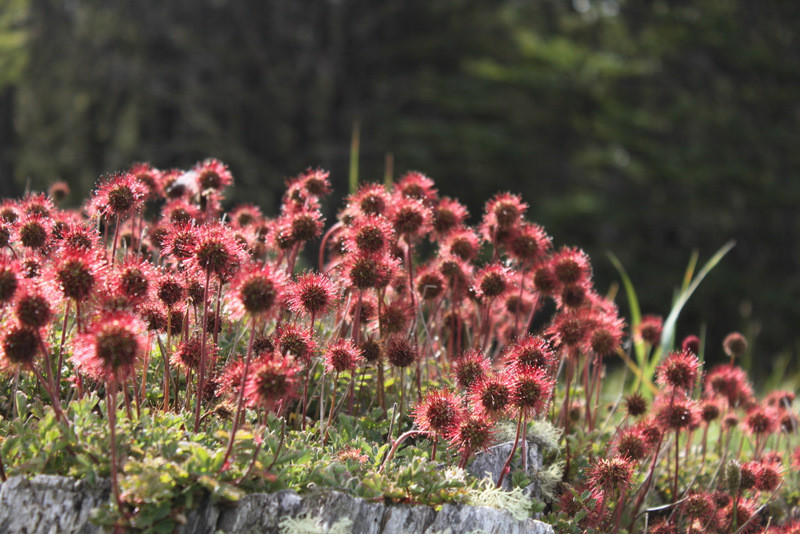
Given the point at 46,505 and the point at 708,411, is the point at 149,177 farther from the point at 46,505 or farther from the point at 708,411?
the point at 708,411

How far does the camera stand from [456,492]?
254 centimetres

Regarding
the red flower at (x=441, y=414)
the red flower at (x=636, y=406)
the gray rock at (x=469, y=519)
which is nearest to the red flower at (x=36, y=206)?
the red flower at (x=441, y=414)

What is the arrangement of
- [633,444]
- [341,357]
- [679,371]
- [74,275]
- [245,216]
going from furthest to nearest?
[245,216] → [633,444] → [679,371] → [341,357] → [74,275]

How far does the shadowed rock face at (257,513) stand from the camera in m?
2.29

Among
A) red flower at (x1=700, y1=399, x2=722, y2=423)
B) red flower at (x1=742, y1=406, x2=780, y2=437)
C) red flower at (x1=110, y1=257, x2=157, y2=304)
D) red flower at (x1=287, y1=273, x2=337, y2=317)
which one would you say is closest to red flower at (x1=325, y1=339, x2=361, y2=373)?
red flower at (x1=287, y1=273, x2=337, y2=317)

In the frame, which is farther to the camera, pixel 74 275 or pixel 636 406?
pixel 636 406

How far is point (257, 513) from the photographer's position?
7.82 ft


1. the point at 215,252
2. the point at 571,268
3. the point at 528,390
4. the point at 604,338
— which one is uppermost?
the point at 571,268

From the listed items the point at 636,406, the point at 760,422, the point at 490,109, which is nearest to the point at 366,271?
the point at 636,406

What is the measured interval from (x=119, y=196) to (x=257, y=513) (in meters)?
1.31

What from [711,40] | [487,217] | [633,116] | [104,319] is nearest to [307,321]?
[487,217]

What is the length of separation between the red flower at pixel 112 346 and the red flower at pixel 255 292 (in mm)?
311

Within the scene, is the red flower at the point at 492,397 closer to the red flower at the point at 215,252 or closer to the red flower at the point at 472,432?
the red flower at the point at 472,432

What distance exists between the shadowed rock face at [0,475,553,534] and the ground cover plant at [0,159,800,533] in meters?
0.05
